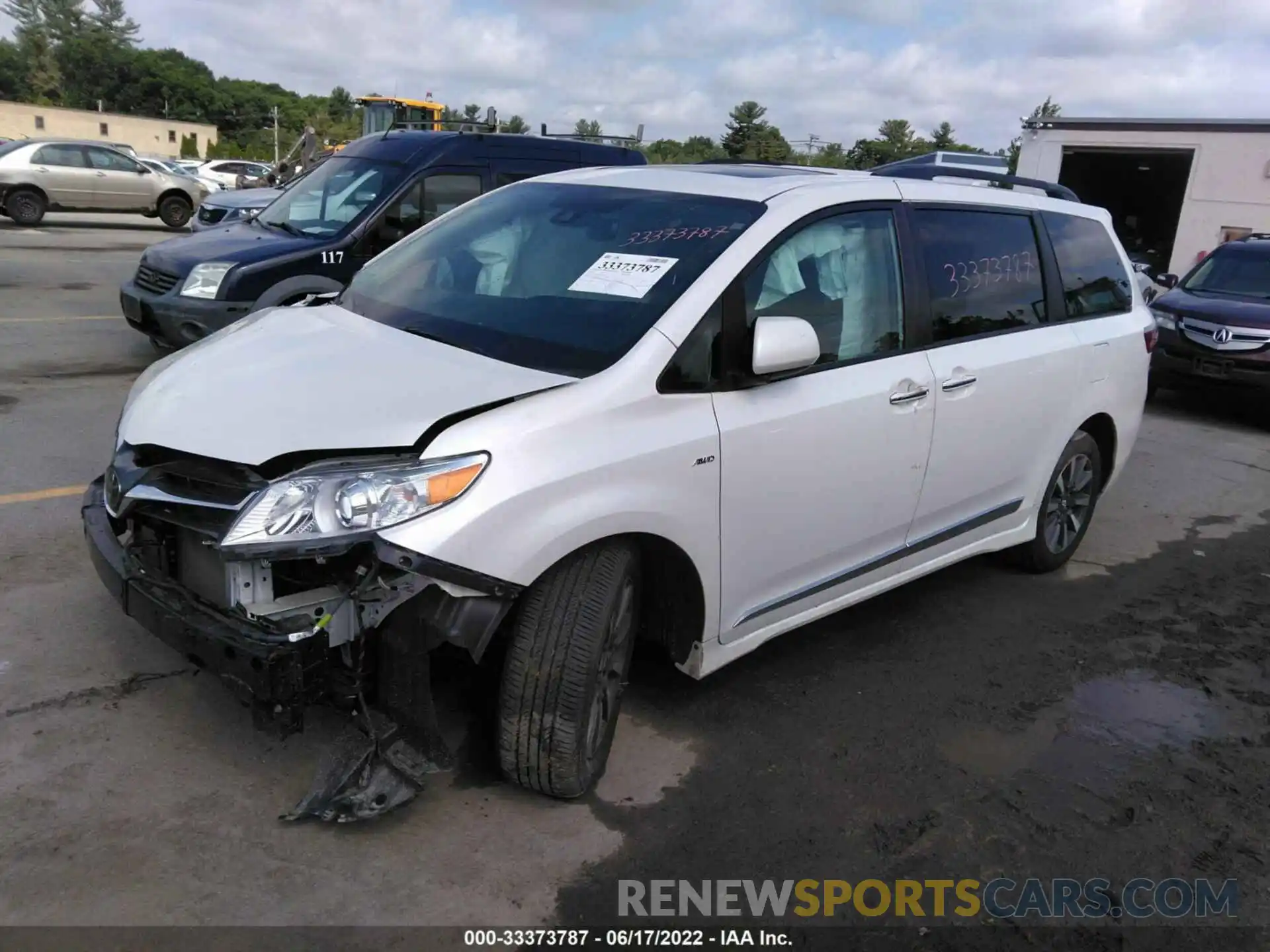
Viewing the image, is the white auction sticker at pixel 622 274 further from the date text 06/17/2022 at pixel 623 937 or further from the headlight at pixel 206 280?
the headlight at pixel 206 280

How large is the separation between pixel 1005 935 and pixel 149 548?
8.77 feet

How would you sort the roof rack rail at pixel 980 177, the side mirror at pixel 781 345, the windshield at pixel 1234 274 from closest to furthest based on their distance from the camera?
the side mirror at pixel 781 345 → the roof rack rail at pixel 980 177 → the windshield at pixel 1234 274

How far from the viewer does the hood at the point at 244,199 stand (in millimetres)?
13336

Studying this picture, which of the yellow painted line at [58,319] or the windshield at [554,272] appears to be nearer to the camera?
the windshield at [554,272]

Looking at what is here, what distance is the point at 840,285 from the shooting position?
3.76 meters

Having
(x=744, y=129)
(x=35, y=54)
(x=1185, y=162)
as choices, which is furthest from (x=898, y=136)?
(x=35, y=54)

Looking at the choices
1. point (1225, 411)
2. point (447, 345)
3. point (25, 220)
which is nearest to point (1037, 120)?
point (1225, 411)

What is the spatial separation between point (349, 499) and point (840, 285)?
2008mm

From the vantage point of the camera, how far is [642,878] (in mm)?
2834

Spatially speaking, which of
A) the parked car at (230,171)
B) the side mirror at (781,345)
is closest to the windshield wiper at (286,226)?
the side mirror at (781,345)

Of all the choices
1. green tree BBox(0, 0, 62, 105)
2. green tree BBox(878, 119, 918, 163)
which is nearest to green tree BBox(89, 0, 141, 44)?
green tree BBox(0, 0, 62, 105)

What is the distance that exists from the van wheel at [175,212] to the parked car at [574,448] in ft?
63.8

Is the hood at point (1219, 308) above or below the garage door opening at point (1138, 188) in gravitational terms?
below

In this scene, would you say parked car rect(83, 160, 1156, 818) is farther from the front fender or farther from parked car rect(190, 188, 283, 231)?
parked car rect(190, 188, 283, 231)
